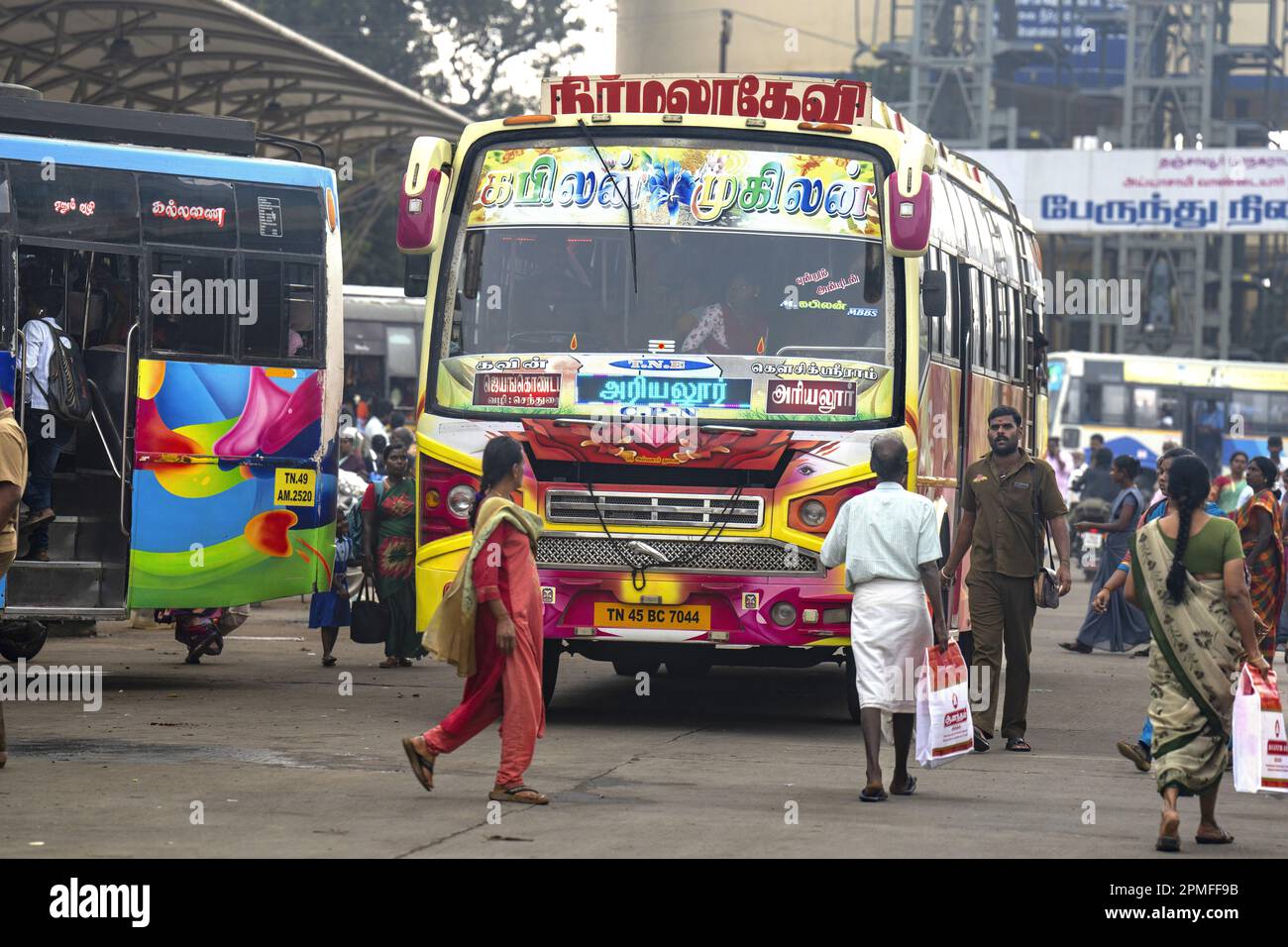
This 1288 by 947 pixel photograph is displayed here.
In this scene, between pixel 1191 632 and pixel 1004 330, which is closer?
pixel 1191 632

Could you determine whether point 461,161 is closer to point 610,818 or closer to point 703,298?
point 703,298

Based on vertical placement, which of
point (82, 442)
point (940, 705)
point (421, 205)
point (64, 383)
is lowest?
point (940, 705)

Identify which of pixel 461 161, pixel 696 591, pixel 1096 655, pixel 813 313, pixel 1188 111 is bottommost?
pixel 1096 655

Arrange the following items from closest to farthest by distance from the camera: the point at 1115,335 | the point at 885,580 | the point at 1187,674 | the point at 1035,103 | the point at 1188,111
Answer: the point at 1187,674, the point at 885,580, the point at 1188,111, the point at 1115,335, the point at 1035,103

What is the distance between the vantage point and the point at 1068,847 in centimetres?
824

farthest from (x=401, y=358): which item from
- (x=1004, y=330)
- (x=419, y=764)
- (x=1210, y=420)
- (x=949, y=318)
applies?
(x=419, y=764)

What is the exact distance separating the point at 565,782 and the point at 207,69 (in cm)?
1740

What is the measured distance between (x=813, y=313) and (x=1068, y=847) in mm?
4381

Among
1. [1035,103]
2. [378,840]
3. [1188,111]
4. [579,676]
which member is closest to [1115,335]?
[1188,111]

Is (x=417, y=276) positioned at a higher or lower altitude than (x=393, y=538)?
higher

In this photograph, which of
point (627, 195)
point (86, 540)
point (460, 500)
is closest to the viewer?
point (460, 500)

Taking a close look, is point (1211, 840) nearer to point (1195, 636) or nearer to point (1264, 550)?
point (1195, 636)

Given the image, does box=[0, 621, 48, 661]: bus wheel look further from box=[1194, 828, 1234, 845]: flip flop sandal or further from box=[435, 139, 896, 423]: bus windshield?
box=[1194, 828, 1234, 845]: flip flop sandal

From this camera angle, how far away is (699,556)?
1162cm
